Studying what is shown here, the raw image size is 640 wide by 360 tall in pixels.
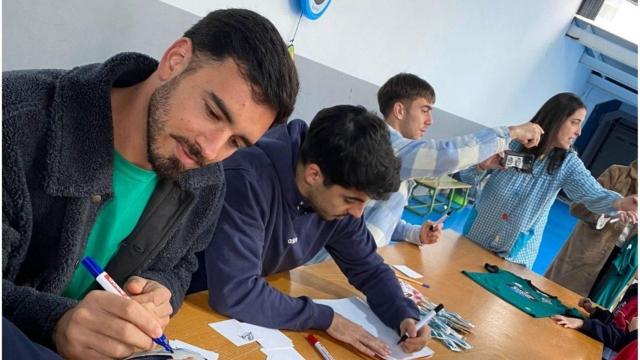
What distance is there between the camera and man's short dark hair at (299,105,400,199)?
155cm

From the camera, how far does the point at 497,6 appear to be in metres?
6.12

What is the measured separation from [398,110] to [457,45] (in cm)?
343

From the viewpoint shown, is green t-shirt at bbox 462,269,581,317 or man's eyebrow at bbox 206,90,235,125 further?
green t-shirt at bbox 462,269,581,317

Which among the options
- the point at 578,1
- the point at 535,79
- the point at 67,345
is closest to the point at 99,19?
the point at 67,345

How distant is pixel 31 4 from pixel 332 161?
1626 mm

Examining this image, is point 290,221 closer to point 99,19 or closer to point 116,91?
point 116,91

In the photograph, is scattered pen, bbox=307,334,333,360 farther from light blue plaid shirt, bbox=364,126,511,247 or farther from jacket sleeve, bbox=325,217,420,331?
light blue plaid shirt, bbox=364,126,511,247

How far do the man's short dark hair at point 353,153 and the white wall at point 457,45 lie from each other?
64.0 inches

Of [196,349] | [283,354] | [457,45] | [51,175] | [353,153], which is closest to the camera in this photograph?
[51,175]

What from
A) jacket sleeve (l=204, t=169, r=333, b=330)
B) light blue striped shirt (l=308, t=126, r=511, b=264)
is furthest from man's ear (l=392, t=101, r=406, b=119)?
jacket sleeve (l=204, t=169, r=333, b=330)

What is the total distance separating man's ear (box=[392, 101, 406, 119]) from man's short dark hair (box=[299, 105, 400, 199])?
1.00m

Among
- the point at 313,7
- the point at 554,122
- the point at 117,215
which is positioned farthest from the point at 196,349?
the point at 313,7

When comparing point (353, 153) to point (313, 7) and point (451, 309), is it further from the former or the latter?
point (313, 7)

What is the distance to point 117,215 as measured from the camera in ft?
3.73
